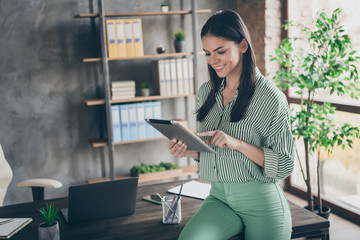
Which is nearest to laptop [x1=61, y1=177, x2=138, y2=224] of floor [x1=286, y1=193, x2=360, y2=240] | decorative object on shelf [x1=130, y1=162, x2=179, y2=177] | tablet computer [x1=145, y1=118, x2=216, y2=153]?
tablet computer [x1=145, y1=118, x2=216, y2=153]

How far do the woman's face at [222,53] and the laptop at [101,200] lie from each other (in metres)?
0.59

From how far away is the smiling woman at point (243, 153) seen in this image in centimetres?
152

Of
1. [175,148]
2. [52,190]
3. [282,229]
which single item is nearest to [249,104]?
[175,148]

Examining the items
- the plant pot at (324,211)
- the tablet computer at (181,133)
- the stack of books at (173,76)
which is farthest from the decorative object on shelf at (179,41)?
the tablet computer at (181,133)

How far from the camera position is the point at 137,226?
1602 millimetres

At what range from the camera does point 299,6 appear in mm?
3744

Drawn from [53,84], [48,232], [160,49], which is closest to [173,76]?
[160,49]

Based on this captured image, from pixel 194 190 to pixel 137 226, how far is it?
1.61 feet

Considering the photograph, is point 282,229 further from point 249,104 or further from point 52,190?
point 52,190

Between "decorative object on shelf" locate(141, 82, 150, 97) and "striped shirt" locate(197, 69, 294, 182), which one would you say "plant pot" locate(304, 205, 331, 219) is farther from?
"decorative object on shelf" locate(141, 82, 150, 97)

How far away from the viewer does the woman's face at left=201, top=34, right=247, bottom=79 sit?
5.35ft

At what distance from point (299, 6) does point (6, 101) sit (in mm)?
2899

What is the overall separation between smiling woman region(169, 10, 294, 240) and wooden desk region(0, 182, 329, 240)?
0.33 ft

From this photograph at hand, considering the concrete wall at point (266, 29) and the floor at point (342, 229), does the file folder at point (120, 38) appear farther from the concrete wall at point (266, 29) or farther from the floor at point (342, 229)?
the floor at point (342, 229)
